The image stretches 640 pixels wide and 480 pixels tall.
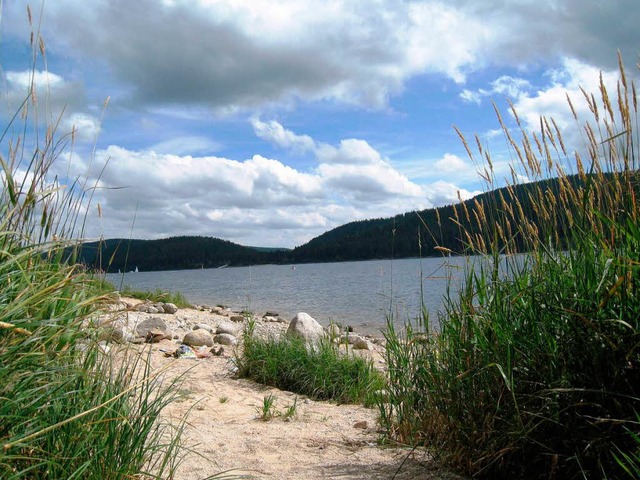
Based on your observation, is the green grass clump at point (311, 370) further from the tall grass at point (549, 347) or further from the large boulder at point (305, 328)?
the tall grass at point (549, 347)

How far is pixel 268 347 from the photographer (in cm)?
702

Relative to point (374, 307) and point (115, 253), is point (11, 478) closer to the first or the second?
point (115, 253)

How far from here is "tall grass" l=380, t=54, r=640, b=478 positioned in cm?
267

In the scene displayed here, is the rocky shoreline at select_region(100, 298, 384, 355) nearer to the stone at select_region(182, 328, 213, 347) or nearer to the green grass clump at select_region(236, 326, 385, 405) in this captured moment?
the stone at select_region(182, 328, 213, 347)

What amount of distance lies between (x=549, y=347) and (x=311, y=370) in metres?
4.06

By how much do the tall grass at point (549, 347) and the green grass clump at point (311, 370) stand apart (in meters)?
2.73

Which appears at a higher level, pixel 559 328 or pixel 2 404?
pixel 559 328

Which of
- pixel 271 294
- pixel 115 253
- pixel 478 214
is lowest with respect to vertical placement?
pixel 271 294

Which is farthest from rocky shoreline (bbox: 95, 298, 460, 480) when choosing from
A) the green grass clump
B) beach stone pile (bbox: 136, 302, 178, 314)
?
beach stone pile (bbox: 136, 302, 178, 314)

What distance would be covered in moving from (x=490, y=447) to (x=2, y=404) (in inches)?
98.2

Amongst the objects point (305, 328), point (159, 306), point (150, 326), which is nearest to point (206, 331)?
point (150, 326)

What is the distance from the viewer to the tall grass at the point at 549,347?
2672mm

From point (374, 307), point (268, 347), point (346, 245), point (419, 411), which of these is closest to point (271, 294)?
point (374, 307)

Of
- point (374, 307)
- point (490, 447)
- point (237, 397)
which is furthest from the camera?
point (374, 307)
